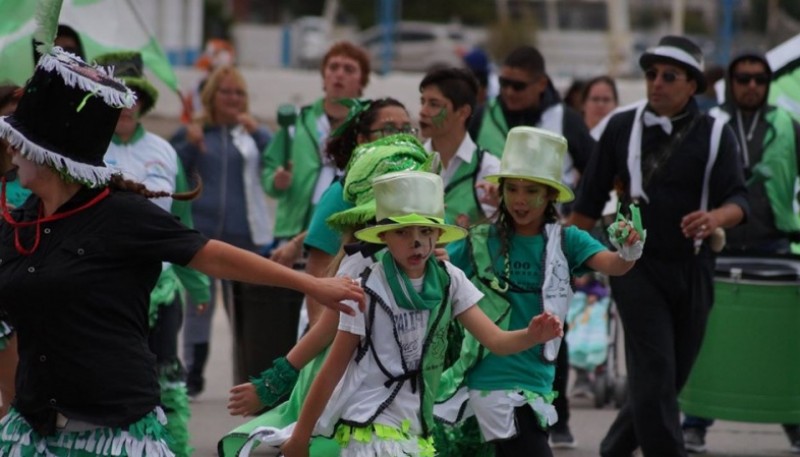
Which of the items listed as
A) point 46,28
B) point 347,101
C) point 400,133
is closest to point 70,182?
point 46,28

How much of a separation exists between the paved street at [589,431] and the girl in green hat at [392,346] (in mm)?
3236

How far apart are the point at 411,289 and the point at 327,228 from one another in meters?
1.03

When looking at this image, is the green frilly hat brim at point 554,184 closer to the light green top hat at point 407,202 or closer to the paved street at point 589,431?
the light green top hat at point 407,202

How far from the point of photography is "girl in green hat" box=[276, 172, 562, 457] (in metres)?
5.36

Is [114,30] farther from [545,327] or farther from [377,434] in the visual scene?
[545,327]

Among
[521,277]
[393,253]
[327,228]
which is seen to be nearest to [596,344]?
[521,277]

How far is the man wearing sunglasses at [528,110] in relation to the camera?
892 centimetres

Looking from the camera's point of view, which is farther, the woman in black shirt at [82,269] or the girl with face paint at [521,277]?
the girl with face paint at [521,277]

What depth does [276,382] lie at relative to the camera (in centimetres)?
543

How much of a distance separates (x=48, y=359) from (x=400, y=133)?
7.40ft

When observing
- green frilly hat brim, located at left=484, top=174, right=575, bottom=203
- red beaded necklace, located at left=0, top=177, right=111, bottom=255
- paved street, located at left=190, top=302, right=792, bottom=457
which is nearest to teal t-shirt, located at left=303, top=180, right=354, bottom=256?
green frilly hat brim, located at left=484, top=174, right=575, bottom=203

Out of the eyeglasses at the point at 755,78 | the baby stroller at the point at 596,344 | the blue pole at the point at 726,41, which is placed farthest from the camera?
the blue pole at the point at 726,41

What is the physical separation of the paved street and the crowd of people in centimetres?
15

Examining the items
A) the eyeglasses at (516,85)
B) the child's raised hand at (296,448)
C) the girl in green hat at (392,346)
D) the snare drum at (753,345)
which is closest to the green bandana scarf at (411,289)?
the girl in green hat at (392,346)
